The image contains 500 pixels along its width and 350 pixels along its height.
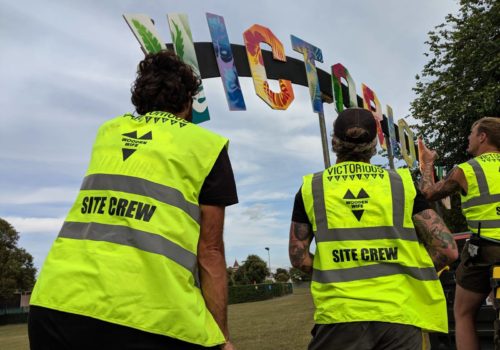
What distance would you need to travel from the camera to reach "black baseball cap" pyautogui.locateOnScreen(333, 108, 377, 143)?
9.02 feet

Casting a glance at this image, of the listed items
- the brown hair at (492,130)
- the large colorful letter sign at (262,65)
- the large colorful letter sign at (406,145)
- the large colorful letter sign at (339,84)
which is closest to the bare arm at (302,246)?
the brown hair at (492,130)

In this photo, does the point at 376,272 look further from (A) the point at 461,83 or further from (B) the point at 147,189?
(A) the point at 461,83

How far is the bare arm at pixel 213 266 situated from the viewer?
1835 mm

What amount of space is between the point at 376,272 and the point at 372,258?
69 millimetres

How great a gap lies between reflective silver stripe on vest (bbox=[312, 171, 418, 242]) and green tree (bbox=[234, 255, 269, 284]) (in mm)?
65967

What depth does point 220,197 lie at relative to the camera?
73.7 inches

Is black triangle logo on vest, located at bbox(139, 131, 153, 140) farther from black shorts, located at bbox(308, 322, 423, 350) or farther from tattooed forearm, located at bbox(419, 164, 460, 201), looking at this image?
tattooed forearm, located at bbox(419, 164, 460, 201)

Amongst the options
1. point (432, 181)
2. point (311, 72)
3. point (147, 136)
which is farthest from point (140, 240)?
point (311, 72)

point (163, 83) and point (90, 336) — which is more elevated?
point (163, 83)

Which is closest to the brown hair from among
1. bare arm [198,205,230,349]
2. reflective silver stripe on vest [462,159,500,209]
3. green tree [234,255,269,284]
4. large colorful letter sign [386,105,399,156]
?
reflective silver stripe on vest [462,159,500,209]

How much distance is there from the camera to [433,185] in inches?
139

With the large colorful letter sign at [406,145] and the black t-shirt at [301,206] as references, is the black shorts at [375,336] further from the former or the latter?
the large colorful letter sign at [406,145]

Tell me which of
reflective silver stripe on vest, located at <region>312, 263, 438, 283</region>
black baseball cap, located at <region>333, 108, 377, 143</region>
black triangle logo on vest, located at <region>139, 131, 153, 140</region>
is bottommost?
reflective silver stripe on vest, located at <region>312, 263, 438, 283</region>

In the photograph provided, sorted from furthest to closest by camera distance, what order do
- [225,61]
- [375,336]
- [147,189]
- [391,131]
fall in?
[391,131] → [225,61] → [375,336] → [147,189]
